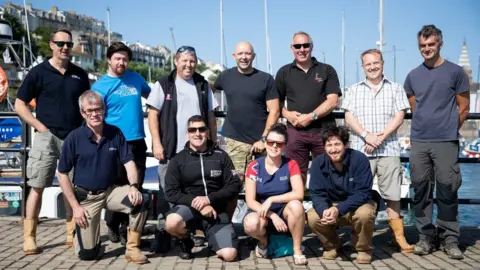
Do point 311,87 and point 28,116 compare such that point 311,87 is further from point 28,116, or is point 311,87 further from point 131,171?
point 28,116

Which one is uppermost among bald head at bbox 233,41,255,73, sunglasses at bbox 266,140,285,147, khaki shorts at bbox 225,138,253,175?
bald head at bbox 233,41,255,73

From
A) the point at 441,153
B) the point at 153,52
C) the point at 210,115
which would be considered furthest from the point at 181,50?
the point at 153,52

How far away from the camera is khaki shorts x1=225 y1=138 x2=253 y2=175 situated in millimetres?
5508

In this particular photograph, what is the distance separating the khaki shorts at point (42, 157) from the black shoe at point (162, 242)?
3.94 feet

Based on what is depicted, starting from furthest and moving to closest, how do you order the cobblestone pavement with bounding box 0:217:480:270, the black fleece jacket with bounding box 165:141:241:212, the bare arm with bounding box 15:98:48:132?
the bare arm with bounding box 15:98:48:132, the black fleece jacket with bounding box 165:141:241:212, the cobblestone pavement with bounding box 0:217:480:270

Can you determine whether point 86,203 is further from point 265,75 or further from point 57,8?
point 57,8

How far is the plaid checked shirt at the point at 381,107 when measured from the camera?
5152 millimetres

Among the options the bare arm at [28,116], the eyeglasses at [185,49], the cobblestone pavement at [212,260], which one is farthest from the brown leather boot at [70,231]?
the eyeglasses at [185,49]

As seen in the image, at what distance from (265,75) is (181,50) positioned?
98cm

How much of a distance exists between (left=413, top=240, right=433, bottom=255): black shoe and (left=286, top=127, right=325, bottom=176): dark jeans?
→ 139 cm

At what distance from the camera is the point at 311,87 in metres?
5.38

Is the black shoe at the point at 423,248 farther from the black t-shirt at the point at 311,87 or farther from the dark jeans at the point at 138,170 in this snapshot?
the dark jeans at the point at 138,170

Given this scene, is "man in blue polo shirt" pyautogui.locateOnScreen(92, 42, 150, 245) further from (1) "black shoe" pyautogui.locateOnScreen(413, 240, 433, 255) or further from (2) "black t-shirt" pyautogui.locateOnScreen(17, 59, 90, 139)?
(1) "black shoe" pyautogui.locateOnScreen(413, 240, 433, 255)

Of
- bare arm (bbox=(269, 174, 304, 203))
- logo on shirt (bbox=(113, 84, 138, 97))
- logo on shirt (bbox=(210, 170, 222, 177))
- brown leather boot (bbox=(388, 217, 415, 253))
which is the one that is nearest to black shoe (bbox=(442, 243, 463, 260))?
brown leather boot (bbox=(388, 217, 415, 253))
